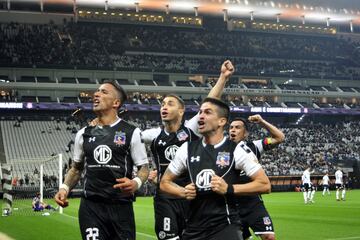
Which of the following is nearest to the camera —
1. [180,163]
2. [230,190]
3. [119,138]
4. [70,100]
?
[230,190]

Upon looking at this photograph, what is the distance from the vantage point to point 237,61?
78.9m

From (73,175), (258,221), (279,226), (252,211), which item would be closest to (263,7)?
(279,226)

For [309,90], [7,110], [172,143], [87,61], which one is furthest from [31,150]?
[172,143]

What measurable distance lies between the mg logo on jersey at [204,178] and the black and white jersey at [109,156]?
1330 millimetres

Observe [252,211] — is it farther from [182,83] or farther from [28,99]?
[182,83]

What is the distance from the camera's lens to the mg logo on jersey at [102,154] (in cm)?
645

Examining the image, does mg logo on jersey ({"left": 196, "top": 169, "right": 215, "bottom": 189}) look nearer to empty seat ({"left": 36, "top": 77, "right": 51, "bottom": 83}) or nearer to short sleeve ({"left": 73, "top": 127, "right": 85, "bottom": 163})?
short sleeve ({"left": 73, "top": 127, "right": 85, "bottom": 163})

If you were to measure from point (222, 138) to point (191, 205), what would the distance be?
774 mm

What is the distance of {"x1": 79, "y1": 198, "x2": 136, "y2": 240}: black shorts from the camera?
6324mm

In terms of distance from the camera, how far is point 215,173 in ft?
17.9

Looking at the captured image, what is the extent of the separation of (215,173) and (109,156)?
62.1 inches

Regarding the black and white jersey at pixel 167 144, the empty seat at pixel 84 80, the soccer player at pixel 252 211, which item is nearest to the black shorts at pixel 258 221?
the soccer player at pixel 252 211

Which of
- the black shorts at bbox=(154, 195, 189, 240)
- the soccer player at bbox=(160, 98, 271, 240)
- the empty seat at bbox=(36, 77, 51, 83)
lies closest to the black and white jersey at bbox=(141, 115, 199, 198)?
the black shorts at bbox=(154, 195, 189, 240)

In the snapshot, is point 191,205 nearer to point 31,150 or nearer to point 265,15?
point 31,150
